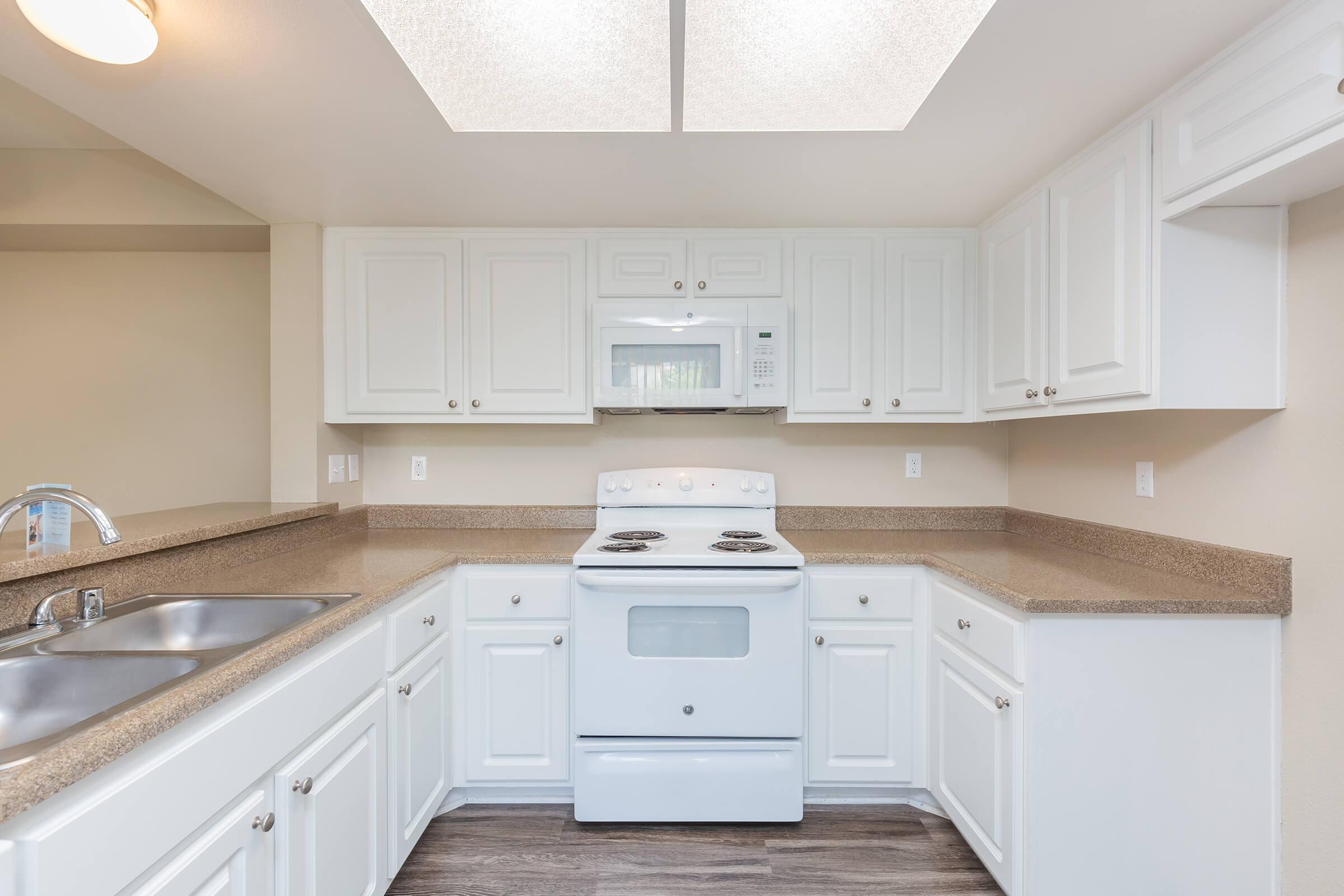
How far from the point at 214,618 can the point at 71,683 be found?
0.38m

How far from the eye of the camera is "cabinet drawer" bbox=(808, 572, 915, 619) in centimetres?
210

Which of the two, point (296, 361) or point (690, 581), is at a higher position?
point (296, 361)

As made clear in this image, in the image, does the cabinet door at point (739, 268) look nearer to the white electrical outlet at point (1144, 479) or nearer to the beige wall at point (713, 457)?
the beige wall at point (713, 457)

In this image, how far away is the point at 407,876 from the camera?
70.2 inches

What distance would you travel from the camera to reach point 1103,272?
1.67 m

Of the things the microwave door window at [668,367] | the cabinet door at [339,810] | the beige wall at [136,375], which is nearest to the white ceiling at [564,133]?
the microwave door window at [668,367]

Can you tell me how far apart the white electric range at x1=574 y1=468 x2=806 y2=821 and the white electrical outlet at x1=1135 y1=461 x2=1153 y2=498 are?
1072mm

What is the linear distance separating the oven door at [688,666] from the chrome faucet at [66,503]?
118 centimetres

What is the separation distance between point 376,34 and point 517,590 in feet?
5.22

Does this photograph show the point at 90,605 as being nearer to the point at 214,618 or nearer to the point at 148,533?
the point at 214,618

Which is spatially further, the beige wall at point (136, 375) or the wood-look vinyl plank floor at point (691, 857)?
the beige wall at point (136, 375)

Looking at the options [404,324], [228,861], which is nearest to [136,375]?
[404,324]

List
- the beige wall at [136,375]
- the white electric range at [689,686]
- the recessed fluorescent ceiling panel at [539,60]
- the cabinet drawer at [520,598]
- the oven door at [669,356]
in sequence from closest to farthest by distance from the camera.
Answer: the recessed fluorescent ceiling panel at [539,60] → the white electric range at [689,686] → the cabinet drawer at [520,598] → the oven door at [669,356] → the beige wall at [136,375]

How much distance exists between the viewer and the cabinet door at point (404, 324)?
2441 millimetres
